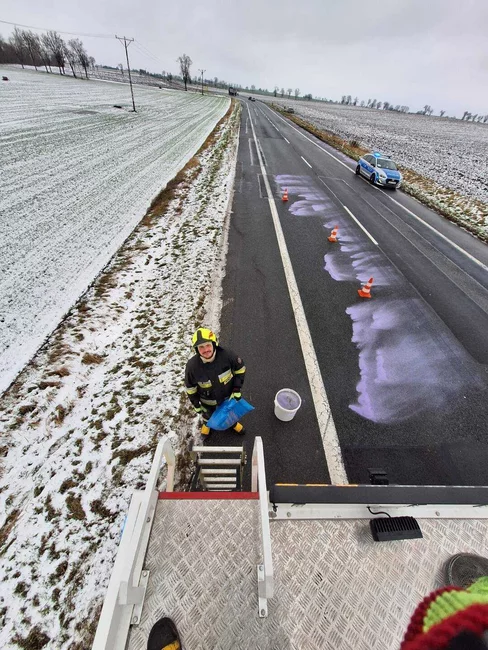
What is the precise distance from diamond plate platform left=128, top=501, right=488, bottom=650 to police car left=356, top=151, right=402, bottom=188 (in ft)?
57.7

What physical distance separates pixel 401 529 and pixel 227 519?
1430mm

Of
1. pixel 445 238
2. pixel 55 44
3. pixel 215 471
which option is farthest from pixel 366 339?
pixel 55 44

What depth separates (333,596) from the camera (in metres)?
2.11

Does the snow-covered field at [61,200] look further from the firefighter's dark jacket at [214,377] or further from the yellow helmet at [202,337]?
the yellow helmet at [202,337]

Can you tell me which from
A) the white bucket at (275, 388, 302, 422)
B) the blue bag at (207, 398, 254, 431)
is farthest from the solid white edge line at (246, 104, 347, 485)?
the blue bag at (207, 398, 254, 431)

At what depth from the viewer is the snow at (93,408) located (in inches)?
121

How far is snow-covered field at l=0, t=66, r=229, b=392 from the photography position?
6539mm

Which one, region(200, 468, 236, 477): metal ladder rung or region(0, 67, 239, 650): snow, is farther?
region(200, 468, 236, 477): metal ladder rung

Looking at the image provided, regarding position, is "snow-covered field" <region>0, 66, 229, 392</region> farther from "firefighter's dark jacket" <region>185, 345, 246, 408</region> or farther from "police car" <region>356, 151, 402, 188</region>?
"police car" <region>356, 151, 402, 188</region>

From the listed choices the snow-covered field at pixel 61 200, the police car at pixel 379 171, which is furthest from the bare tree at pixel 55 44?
the police car at pixel 379 171

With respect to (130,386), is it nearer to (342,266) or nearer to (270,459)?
(270,459)

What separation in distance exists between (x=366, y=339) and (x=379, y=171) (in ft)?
46.5

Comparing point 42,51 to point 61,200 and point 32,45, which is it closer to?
point 32,45

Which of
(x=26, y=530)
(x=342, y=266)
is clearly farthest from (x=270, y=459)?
(x=342, y=266)
